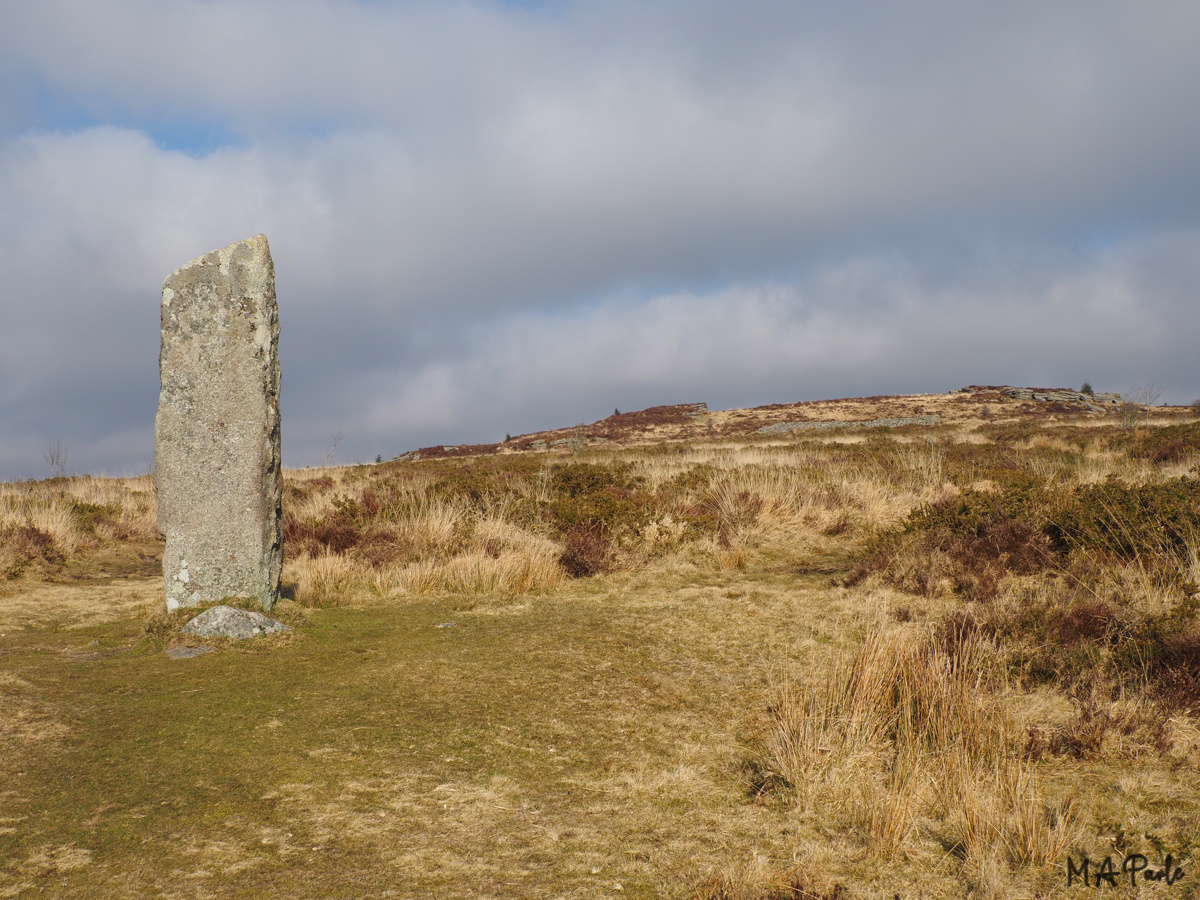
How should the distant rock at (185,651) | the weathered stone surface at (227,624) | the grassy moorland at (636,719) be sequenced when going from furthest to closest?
the weathered stone surface at (227,624), the distant rock at (185,651), the grassy moorland at (636,719)

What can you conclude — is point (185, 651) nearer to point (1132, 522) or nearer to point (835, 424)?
point (1132, 522)

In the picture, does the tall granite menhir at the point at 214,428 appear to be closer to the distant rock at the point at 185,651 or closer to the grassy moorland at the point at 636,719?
the grassy moorland at the point at 636,719

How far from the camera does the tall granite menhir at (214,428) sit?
23.8 feet

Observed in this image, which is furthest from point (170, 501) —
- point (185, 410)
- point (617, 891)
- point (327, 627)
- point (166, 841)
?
point (617, 891)

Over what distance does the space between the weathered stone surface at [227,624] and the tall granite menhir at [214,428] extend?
1.89 feet

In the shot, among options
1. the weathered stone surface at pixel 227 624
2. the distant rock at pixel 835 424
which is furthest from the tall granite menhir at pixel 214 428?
the distant rock at pixel 835 424

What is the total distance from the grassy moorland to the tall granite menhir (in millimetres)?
596

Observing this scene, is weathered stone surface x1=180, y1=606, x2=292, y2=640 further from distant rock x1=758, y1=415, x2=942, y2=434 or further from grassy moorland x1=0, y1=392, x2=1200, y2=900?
distant rock x1=758, y1=415, x2=942, y2=434

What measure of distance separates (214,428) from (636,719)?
5021 mm

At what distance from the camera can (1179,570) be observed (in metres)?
6.10

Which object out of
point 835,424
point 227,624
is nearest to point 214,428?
point 227,624

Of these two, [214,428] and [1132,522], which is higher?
[214,428]

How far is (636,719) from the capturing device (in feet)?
Result: 15.8

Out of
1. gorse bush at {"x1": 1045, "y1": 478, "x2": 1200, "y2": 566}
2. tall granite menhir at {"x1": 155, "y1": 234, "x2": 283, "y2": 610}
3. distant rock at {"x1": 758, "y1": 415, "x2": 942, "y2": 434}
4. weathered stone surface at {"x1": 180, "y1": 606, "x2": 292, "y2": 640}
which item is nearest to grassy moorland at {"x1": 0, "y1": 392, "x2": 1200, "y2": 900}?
gorse bush at {"x1": 1045, "y1": 478, "x2": 1200, "y2": 566}
